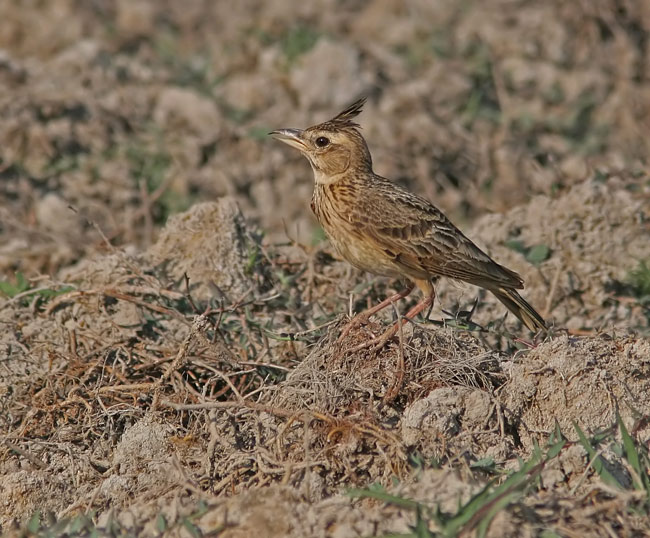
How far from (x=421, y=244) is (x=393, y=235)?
6.3 inches

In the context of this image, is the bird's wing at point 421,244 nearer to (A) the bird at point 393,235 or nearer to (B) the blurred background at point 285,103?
(A) the bird at point 393,235

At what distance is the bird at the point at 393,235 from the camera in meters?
5.29

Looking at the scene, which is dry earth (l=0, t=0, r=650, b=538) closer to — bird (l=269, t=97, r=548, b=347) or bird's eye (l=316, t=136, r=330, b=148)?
bird (l=269, t=97, r=548, b=347)

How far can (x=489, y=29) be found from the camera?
9711mm

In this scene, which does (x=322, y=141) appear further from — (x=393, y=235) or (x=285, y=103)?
(x=285, y=103)

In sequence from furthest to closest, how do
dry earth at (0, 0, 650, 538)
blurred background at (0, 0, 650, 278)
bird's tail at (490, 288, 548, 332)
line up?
blurred background at (0, 0, 650, 278) < bird's tail at (490, 288, 548, 332) < dry earth at (0, 0, 650, 538)

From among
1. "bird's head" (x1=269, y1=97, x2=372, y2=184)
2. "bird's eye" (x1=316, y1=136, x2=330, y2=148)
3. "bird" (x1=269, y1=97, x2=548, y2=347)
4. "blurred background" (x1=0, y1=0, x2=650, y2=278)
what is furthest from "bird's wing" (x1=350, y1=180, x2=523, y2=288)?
"blurred background" (x1=0, y1=0, x2=650, y2=278)

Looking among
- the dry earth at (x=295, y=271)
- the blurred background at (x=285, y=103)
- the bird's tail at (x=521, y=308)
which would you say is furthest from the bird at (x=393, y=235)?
the blurred background at (x=285, y=103)

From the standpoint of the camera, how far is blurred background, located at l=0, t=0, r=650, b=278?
7977 mm

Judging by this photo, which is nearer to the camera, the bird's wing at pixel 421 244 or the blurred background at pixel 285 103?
the bird's wing at pixel 421 244

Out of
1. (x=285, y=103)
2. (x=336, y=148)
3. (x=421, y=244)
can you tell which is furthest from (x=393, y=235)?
(x=285, y=103)

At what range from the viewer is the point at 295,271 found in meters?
5.96

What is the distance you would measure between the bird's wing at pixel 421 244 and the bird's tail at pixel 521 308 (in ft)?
0.32

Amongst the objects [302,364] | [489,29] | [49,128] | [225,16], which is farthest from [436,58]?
[302,364]
